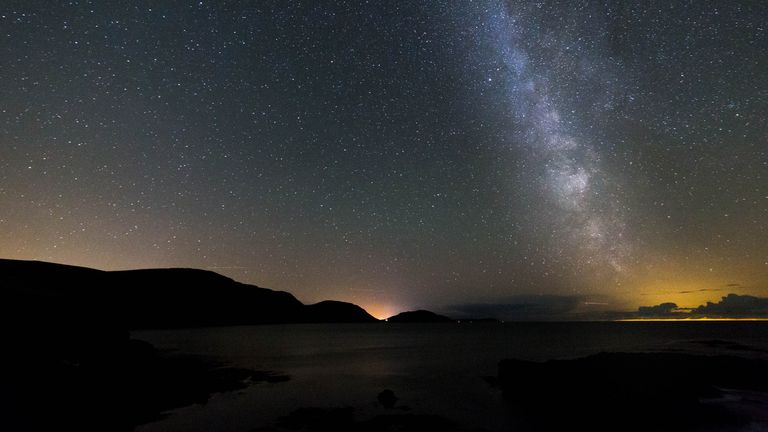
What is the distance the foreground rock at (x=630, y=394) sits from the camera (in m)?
18.3

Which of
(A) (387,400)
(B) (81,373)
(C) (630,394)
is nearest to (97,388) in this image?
(B) (81,373)

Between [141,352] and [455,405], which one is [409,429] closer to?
[455,405]

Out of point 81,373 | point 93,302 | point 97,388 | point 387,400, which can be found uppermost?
point 93,302

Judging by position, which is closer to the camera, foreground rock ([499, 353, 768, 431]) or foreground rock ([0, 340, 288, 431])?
foreground rock ([0, 340, 288, 431])

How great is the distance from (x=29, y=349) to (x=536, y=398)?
101ft

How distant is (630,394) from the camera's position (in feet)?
71.3

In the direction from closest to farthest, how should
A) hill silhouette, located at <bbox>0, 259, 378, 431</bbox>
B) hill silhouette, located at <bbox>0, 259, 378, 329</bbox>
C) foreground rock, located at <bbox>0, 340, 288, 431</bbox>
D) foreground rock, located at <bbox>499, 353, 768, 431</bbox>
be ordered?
foreground rock, located at <bbox>0, 340, 288, 431</bbox> → hill silhouette, located at <bbox>0, 259, 378, 431</bbox> → foreground rock, located at <bbox>499, 353, 768, 431</bbox> → hill silhouette, located at <bbox>0, 259, 378, 329</bbox>

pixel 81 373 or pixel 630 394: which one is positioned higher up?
pixel 81 373

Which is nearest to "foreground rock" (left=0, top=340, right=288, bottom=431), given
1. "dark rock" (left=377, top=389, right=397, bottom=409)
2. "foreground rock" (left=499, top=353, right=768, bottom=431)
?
"dark rock" (left=377, top=389, right=397, bottom=409)

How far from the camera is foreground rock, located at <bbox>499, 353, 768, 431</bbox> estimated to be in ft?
60.0

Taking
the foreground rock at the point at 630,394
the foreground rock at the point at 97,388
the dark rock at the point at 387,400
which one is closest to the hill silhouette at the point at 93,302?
the foreground rock at the point at 97,388

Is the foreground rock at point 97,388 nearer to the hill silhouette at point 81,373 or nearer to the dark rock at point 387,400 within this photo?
the hill silhouette at point 81,373

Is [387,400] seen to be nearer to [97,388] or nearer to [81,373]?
[97,388]

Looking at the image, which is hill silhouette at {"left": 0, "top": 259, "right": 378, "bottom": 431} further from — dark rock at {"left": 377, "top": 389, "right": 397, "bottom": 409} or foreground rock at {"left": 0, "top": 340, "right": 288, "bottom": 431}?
dark rock at {"left": 377, "top": 389, "right": 397, "bottom": 409}
